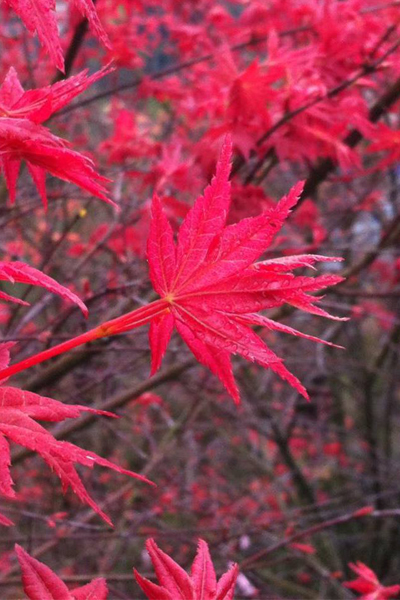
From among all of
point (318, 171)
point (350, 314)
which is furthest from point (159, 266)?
point (350, 314)

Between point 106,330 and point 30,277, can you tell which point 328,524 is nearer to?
point 106,330

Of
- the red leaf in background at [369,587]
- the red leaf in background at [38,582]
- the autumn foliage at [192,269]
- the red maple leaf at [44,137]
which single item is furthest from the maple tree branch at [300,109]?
the red leaf in background at [38,582]

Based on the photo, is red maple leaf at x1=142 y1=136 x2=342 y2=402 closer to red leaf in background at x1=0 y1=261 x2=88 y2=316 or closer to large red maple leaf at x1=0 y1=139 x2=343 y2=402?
large red maple leaf at x1=0 y1=139 x2=343 y2=402

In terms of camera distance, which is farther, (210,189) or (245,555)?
(245,555)

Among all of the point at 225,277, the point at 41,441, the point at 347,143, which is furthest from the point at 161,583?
the point at 347,143

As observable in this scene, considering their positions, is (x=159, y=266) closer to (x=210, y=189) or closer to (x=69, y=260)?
(x=210, y=189)

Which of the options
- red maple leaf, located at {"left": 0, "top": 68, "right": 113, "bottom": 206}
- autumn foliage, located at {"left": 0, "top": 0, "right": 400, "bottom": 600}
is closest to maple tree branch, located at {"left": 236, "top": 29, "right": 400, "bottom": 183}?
autumn foliage, located at {"left": 0, "top": 0, "right": 400, "bottom": 600}

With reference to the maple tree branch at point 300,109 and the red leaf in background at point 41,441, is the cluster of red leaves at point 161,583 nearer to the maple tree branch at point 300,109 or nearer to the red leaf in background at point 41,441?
the red leaf in background at point 41,441
